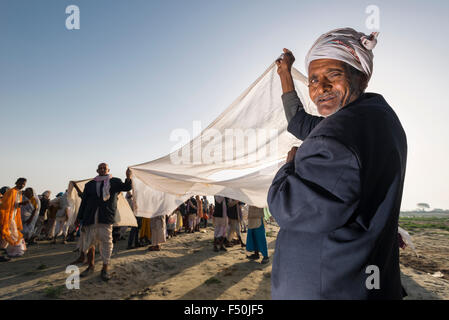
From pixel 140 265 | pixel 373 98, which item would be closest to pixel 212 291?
pixel 140 265

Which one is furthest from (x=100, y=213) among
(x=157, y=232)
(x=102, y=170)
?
(x=157, y=232)

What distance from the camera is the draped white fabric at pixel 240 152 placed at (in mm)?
3047

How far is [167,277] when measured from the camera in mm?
5277

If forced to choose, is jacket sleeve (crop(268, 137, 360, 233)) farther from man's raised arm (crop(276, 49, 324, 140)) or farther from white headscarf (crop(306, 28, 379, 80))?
man's raised arm (crop(276, 49, 324, 140))

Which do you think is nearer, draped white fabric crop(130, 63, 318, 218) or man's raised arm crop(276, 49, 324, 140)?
man's raised arm crop(276, 49, 324, 140)

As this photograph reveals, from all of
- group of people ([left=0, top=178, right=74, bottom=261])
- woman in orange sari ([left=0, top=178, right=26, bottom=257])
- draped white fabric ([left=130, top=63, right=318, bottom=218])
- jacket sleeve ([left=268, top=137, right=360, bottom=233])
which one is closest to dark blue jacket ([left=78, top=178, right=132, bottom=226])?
draped white fabric ([left=130, top=63, right=318, bottom=218])

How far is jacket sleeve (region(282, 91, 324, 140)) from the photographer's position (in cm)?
171

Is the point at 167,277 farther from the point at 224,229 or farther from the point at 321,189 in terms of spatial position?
the point at 321,189

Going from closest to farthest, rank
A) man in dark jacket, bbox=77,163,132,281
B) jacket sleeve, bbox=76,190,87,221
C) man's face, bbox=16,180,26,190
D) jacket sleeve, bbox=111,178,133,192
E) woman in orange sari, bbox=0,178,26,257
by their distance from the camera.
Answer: man in dark jacket, bbox=77,163,132,281, jacket sleeve, bbox=111,178,133,192, jacket sleeve, bbox=76,190,87,221, woman in orange sari, bbox=0,178,26,257, man's face, bbox=16,180,26,190

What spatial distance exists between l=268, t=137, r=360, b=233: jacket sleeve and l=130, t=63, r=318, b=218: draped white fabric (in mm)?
2238

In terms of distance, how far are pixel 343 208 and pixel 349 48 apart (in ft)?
2.97
